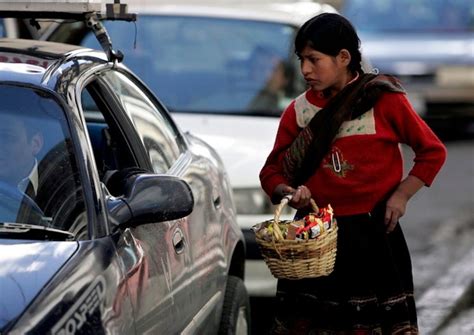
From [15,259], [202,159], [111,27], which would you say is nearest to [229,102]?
[111,27]

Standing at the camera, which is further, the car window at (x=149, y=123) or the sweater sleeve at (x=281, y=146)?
the car window at (x=149, y=123)

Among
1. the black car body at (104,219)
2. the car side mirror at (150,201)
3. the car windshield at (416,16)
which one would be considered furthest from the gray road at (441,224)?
the car side mirror at (150,201)

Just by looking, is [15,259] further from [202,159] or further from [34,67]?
[202,159]

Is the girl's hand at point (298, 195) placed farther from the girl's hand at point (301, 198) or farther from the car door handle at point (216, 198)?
the car door handle at point (216, 198)

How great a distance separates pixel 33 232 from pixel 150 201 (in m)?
0.39

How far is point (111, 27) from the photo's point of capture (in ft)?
29.3

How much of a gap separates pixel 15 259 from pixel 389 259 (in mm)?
1678

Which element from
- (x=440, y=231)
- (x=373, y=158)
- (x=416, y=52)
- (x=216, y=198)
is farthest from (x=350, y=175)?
(x=416, y=52)

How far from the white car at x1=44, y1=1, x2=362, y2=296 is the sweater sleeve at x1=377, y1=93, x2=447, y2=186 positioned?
3122 millimetres

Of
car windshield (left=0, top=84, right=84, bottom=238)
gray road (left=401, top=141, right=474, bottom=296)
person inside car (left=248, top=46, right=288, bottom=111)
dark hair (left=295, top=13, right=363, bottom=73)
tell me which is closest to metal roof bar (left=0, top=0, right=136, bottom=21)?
car windshield (left=0, top=84, right=84, bottom=238)

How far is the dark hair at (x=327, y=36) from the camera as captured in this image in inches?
190

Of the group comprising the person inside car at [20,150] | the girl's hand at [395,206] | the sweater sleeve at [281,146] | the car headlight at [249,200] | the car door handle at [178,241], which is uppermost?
the person inside car at [20,150]

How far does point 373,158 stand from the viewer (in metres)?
4.86

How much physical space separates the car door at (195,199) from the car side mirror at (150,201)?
0.37m
